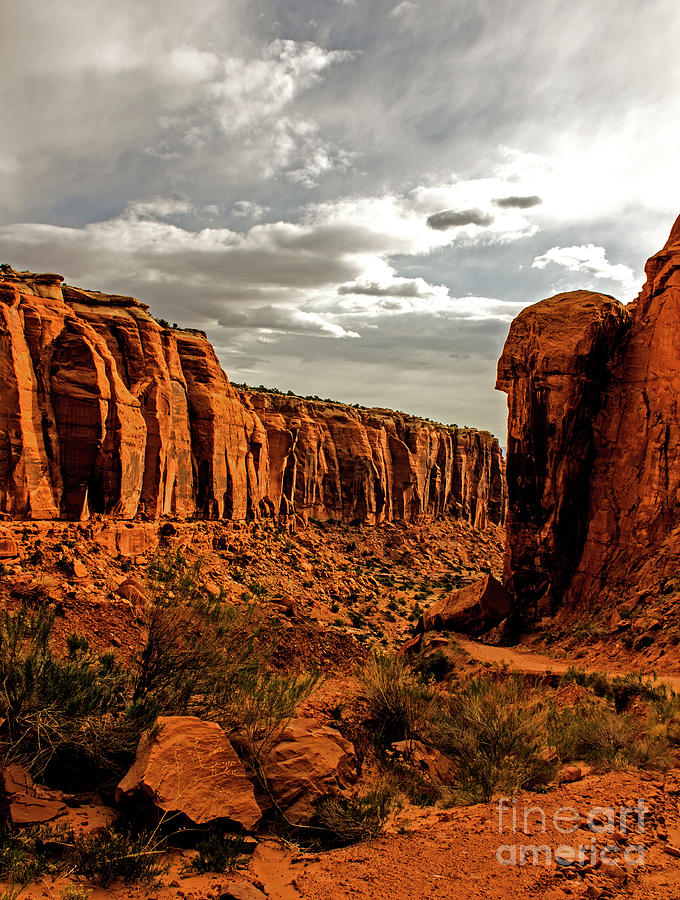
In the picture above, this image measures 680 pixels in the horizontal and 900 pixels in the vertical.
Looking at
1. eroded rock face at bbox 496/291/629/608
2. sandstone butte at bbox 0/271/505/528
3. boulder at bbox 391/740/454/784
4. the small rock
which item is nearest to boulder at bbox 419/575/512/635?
eroded rock face at bbox 496/291/629/608

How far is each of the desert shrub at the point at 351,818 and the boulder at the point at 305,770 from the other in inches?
6.3

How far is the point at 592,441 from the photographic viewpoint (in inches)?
882

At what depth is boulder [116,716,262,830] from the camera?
19.8 feet

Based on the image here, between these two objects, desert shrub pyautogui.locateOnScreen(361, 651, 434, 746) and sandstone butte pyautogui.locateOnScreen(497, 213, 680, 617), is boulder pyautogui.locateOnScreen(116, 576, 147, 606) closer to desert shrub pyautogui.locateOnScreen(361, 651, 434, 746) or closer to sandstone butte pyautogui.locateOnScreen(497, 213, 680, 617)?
desert shrub pyautogui.locateOnScreen(361, 651, 434, 746)

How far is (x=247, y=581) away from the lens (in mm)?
31266

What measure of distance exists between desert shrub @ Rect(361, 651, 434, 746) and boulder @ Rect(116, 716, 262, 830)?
511cm

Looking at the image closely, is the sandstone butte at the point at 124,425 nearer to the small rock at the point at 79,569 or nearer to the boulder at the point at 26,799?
the small rock at the point at 79,569

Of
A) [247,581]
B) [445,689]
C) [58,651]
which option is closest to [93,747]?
[58,651]

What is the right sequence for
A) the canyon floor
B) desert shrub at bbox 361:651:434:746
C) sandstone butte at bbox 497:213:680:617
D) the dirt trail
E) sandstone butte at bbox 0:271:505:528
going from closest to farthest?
the canyon floor → desert shrub at bbox 361:651:434:746 → the dirt trail → sandstone butte at bbox 497:213:680:617 → sandstone butte at bbox 0:271:505:528

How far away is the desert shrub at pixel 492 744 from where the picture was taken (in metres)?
8.35

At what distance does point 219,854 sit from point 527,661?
51.5 ft

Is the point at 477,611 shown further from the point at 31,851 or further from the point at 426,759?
the point at 31,851

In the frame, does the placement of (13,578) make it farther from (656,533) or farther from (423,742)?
(656,533)

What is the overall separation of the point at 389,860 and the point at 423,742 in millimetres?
5134
